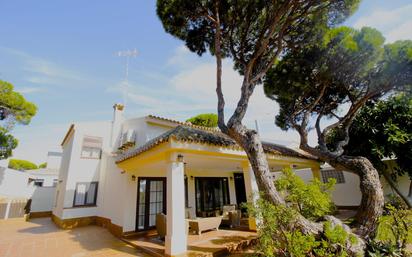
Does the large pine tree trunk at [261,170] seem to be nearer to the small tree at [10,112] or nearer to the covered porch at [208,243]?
the covered porch at [208,243]

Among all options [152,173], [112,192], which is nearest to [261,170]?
[152,173]

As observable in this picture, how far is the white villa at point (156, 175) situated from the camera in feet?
24.3

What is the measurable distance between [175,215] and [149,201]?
4993 mm

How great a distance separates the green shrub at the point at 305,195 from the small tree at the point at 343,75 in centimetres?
381

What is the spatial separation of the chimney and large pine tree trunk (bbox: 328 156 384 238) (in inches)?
630

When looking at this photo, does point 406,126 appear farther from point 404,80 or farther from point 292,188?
point 292,188

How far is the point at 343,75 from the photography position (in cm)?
1118

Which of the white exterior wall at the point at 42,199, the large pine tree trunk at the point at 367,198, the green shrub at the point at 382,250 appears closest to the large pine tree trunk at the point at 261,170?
the green shrub at the point at 382,250

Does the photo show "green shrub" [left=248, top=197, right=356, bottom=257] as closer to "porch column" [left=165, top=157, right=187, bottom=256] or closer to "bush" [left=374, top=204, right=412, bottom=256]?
"bush" [left=374, top=204, right=412, bottom=256]

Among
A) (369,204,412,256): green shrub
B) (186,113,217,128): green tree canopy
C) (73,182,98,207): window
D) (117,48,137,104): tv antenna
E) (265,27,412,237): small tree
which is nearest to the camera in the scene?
(369,204,412,256): green shrub

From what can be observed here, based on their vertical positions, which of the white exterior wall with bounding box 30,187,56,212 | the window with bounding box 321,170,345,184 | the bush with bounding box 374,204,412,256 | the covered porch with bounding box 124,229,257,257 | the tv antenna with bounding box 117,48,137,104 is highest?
the tv antenna with bounding box 117,48,137,104

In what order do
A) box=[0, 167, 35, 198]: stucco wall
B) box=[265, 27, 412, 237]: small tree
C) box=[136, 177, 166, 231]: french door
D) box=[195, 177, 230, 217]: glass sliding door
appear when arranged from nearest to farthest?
1. box=[265, 27, 412, 237]: small tree
2. box=[136, 177, 166, 231]: french door
3. box=[195, 177, 230, 217]: glass sliding door
4. box=[0, 167, 35, 198]: stucco wall

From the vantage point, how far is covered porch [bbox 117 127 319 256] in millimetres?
6980

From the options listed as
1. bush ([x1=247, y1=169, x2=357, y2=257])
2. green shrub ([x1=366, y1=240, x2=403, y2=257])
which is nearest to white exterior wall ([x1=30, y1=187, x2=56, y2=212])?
bush ([x1=247, y1=169, x2=357, y2=257])
